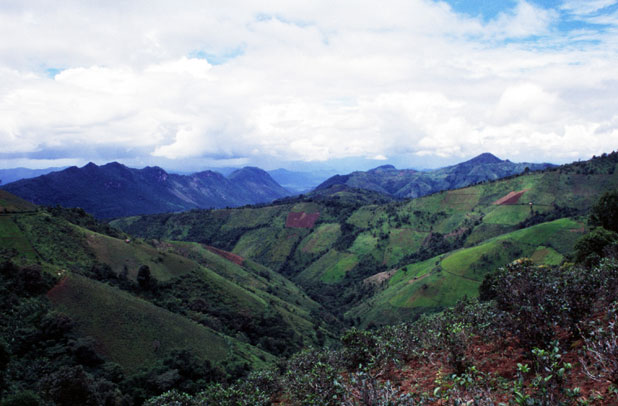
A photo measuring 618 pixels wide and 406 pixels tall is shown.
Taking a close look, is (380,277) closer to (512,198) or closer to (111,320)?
(512,198)

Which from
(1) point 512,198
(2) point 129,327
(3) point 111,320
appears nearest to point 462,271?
(1) point 512,198

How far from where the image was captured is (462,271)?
13112 cm

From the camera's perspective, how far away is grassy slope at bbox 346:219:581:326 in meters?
122

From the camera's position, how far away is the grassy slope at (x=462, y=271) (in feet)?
401

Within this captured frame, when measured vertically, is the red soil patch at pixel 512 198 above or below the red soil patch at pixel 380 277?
above

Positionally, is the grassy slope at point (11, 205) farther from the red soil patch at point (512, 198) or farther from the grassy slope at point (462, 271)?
the red soil patch at point (512, 198)

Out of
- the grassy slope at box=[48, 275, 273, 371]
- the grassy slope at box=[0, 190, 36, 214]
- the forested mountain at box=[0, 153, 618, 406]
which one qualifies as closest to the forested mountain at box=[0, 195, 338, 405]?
the grassy slope at box=[48, 275, 273, 371]

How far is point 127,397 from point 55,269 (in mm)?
34133

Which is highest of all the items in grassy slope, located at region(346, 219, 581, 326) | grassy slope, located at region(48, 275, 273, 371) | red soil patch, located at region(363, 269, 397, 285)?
grassy slope, located at region(48, 275, 273, 371)

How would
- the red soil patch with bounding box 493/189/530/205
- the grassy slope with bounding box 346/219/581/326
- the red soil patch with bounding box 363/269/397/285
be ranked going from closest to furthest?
the grassy slope with bounding box 346/219/581/326, the red soil patch with bounding box 363/269/397/285, the red soil patch with bounding box 493/189/530/205

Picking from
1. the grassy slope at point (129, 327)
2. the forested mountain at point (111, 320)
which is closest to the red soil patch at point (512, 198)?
the forested mountain at point (111, 320)

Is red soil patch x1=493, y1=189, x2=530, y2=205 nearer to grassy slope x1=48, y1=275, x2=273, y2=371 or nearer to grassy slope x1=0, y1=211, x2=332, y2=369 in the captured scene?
grassy slope x1=0, y1=211, x2=332, y2=369

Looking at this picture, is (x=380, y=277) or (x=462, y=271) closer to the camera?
(x=462, y=271)

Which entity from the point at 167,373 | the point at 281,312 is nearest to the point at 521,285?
the point at 167,373
